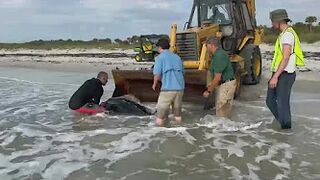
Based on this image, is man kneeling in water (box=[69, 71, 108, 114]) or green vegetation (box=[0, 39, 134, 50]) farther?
green vegetation (box=[0, 39, 134, 50])

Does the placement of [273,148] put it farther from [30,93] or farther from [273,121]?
[30,93]

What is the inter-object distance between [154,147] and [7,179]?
8.11ft

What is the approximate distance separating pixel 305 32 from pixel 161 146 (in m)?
33.4

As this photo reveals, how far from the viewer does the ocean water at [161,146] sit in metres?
6.48

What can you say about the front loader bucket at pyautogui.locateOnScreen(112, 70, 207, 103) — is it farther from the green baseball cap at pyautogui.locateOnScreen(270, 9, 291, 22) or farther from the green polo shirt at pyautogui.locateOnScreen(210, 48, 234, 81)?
the green baseball cap at pyautogui.locateOnScreen(270, 9, 291, 22)

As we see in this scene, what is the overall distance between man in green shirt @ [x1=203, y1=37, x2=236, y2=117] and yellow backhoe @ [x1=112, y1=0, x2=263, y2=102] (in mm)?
1087

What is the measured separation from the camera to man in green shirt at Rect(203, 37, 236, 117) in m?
9.12

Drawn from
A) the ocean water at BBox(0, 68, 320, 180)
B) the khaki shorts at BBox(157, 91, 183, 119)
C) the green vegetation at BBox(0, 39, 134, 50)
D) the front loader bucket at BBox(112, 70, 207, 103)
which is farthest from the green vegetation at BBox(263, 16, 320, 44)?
the khaki shorts at BBox(157, 91, 183, 119)

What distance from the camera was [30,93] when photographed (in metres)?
16.5

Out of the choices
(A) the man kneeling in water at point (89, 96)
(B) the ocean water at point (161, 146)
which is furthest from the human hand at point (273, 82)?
(A) the man kneeling in water at point (89, 96)

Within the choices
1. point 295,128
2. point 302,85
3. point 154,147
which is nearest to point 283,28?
point 295,128

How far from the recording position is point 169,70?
8781 millimetres

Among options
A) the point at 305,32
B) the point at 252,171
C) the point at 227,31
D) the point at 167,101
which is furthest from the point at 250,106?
the point at 305,32

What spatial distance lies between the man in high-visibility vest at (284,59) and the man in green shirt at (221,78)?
108cm
